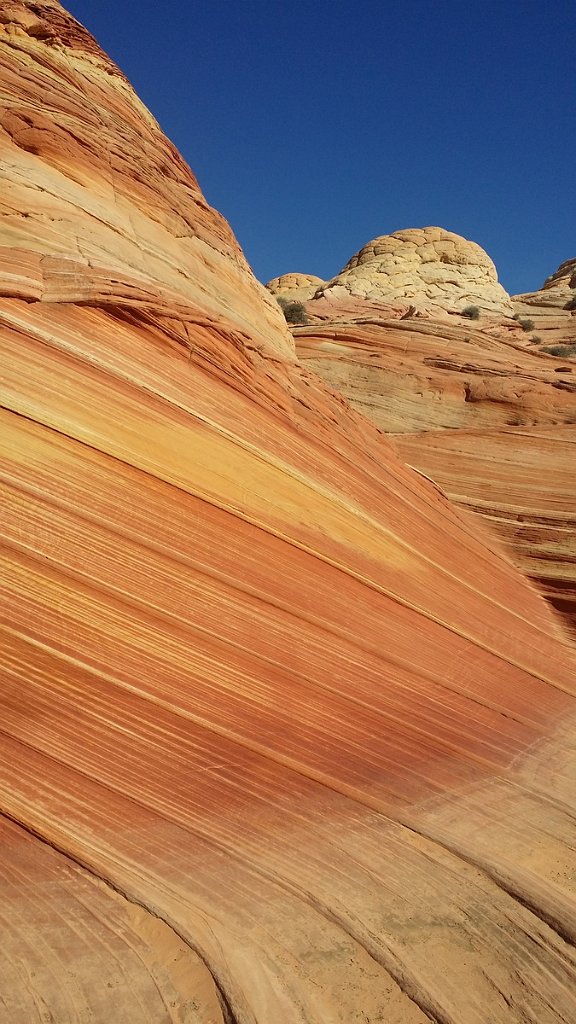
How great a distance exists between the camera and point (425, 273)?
117 feet

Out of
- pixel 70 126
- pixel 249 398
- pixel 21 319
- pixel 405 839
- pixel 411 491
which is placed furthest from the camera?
pixel 411 491

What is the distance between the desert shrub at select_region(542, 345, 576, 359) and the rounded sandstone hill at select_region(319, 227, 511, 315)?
9395 mm

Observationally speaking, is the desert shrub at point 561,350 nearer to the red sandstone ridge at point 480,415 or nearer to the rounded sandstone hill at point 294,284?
the red sandstone ridge at point 480,415

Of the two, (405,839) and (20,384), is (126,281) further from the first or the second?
(405,839)

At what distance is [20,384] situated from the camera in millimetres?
5531

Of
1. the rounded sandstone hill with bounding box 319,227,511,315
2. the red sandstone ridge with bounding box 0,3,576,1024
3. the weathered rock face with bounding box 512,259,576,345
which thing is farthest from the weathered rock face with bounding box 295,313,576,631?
the rounded sandstone hill with bounding box 319,227,511,315

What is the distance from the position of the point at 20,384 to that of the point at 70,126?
496cm

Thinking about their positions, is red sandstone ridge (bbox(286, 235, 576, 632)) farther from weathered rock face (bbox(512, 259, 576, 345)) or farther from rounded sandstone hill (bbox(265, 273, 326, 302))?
rounded sandstone hill (bbox(265, 273, 326, 302))

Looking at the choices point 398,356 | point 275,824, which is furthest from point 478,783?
point 398,356

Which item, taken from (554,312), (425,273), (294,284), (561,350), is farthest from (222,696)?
(294,284)

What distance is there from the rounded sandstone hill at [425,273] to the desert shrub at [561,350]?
30.8 feet

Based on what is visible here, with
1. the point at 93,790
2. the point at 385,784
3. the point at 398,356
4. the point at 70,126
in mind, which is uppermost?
the point at 398,356

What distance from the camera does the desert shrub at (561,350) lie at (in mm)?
20266

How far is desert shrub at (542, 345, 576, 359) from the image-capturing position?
20.3 metres
